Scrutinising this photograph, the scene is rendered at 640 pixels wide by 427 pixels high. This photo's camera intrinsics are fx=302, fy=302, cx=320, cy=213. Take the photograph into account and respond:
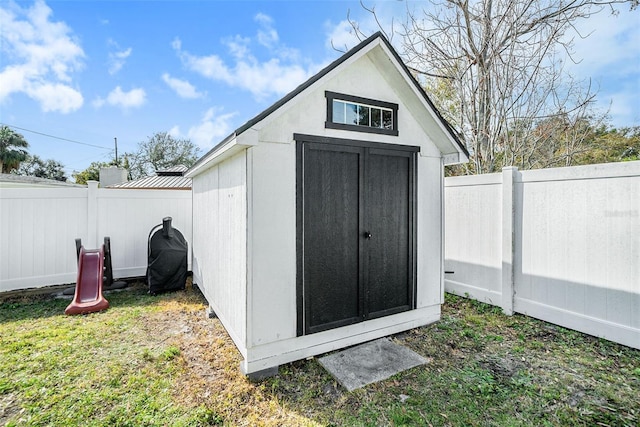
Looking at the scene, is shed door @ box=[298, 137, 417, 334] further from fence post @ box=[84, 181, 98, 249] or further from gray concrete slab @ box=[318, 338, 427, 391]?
fence post @ box=[84, 181, 98, 249]

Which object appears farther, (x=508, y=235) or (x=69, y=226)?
(x=69, y=226)

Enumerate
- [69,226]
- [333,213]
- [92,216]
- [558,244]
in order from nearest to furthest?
[333,213] < [558,244] < [69,226] < [92,216]

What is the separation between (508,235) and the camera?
462 cm

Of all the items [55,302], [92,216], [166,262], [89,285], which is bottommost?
[55,302]

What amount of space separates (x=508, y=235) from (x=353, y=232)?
8.77ft

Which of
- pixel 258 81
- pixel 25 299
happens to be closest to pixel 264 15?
pixel 258 81

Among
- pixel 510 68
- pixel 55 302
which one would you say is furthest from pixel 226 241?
pixel 510 68

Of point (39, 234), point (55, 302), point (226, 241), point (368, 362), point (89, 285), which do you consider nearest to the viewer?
point (368, 362)

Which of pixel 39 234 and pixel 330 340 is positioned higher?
pixel 39 234

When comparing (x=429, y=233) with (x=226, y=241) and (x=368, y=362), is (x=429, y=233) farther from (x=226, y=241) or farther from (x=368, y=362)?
(x=226, y=241)

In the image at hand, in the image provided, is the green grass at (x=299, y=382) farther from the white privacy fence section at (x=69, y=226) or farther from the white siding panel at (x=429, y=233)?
the white privacy fence section at (x=69, y=226)

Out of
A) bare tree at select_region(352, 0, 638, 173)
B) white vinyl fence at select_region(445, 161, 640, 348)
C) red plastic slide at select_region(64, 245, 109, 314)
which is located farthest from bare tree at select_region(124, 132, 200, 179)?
white vinyl fence at select_region(445, 161, 640, 348)

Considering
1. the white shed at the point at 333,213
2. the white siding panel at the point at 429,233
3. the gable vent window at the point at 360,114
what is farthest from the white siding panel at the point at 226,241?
the white siding panel at the point at 429,233

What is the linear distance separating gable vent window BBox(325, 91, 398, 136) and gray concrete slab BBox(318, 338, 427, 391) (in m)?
2.62
